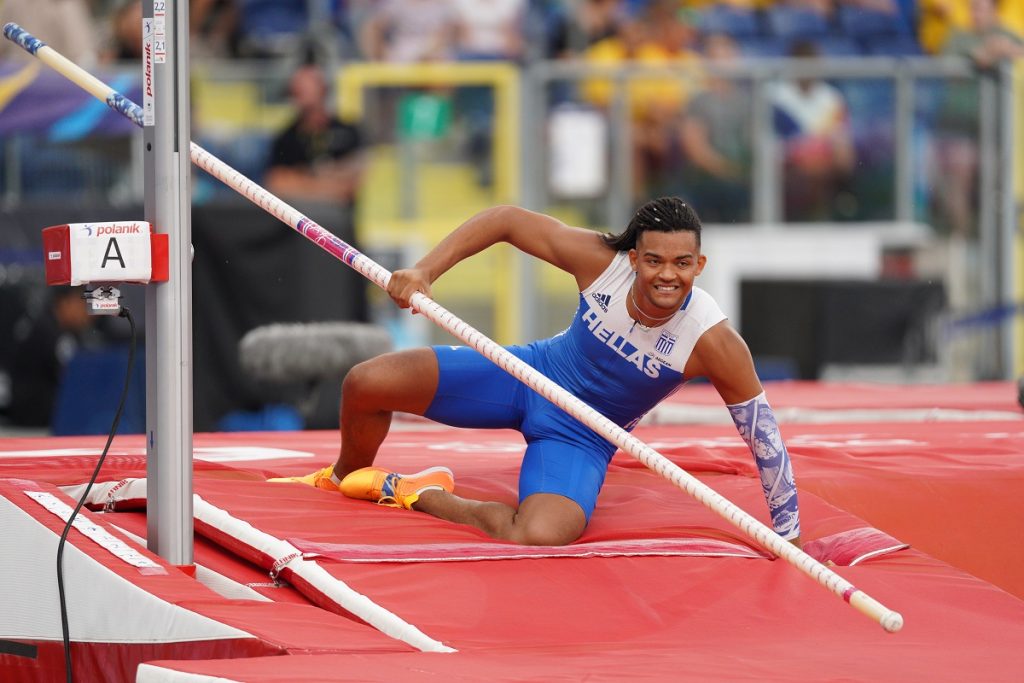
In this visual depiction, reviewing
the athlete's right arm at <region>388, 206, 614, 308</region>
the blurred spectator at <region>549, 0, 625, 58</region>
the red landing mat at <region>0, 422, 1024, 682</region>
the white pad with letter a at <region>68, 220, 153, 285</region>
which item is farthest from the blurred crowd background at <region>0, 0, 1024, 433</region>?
the white pad with letter a at <region>68, 220, 153, 285</region>

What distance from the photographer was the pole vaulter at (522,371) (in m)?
3.13

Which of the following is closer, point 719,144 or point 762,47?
point 719,144

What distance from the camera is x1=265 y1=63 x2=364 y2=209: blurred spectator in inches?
342

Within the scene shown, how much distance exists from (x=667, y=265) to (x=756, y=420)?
0.45 m

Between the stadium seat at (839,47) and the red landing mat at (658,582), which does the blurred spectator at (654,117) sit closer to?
the stadium seat at (839,47)

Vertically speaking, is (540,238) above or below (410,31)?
below

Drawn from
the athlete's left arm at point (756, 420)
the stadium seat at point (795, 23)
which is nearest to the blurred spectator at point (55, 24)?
the stadium seat at point (795, 23)

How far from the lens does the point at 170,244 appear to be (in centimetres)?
291

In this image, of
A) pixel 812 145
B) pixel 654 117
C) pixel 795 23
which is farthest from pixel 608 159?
pixel 795 23

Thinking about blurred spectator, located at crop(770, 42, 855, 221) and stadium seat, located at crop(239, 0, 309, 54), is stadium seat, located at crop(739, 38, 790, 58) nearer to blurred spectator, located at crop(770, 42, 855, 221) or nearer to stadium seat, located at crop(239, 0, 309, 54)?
blurred spectator, located at crop(770, 42, 855, 221)

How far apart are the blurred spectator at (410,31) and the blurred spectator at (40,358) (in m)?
2.86

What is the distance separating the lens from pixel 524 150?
29.3ft

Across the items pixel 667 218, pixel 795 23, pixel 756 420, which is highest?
pixel 795 23

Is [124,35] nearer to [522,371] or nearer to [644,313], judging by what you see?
[644,313]
